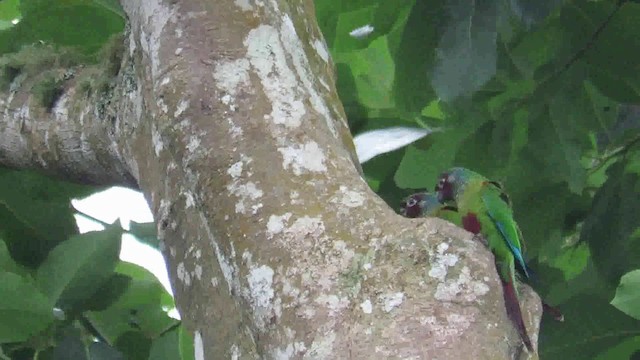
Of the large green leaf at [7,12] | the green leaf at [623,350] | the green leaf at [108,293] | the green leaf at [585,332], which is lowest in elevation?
the green leaf at [623,350]

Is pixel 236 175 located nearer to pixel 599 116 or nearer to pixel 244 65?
pixel 244 65

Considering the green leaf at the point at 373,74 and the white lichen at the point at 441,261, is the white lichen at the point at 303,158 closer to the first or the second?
the white lichen at the point at 441,261

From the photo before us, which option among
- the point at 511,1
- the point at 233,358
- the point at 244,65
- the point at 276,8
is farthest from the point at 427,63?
the point at 233,358

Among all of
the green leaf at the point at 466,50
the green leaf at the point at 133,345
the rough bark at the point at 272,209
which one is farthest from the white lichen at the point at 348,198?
the green leaf at the point at 133,345

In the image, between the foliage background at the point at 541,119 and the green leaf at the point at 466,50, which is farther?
the foliage background at the point at 541,119

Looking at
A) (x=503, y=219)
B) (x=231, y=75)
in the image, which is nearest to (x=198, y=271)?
(x=231, y=75)

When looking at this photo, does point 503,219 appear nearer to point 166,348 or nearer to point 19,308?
point 166,348

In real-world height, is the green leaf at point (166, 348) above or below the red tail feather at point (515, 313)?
below
